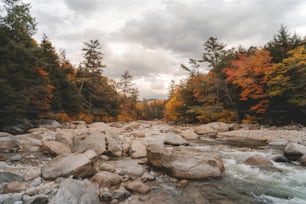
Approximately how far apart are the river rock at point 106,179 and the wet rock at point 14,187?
4.87ft

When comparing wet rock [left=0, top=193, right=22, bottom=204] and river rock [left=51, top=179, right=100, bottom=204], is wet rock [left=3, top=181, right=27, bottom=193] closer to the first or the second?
wet rock [left=0, top=193, right=22, bottom=204]

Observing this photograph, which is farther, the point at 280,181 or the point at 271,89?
the point at 271,89

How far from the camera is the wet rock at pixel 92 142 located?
715cm

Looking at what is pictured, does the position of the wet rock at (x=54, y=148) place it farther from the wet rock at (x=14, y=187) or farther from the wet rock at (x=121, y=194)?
the wet rock at (x=121, y=194)

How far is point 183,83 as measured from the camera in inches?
1201

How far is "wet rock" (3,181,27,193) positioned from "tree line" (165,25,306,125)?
19.0 m

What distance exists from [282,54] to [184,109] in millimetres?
14225

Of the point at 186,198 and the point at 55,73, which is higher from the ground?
the point at 55,73

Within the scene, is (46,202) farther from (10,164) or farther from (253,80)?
(253,80)

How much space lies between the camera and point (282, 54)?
19094 millimetres

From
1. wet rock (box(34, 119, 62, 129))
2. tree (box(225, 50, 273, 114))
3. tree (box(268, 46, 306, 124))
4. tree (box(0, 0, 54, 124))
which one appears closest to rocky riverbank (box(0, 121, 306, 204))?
tree (box(0, 0, 54, 124))

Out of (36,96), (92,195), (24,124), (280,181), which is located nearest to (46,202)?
(92,195)

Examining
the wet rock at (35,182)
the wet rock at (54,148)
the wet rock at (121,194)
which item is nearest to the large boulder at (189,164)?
the wet rock at (121,194)

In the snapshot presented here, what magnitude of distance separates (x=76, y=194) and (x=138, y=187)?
4.82ft
